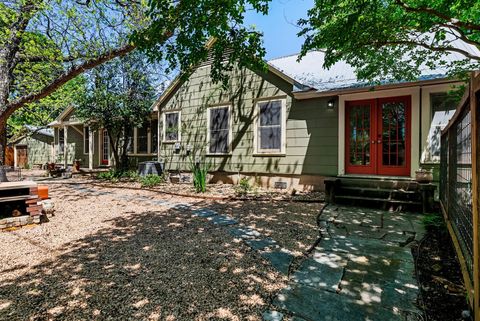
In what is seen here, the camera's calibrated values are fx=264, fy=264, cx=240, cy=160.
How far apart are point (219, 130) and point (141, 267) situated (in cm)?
612

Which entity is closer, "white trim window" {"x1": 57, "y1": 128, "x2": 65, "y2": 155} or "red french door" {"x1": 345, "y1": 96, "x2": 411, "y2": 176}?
"red french door" {"x1": 345, "y1": 96, "x2": 411, "y2": 176}

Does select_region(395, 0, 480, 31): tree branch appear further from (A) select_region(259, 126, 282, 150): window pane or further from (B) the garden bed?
(A) select_region(259, 126, 282, 150): window pane

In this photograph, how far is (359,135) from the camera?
6.33 m

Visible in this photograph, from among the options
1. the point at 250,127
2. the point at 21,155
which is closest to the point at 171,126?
the point at 250,127

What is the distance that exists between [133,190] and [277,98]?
→ 4910 millimetres

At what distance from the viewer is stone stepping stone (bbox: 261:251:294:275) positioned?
268cm

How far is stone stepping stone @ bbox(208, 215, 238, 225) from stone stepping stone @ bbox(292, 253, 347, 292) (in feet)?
5.36

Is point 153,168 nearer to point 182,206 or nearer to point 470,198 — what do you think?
point 182,206

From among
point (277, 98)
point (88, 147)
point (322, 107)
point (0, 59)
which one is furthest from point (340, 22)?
point (88, 147)

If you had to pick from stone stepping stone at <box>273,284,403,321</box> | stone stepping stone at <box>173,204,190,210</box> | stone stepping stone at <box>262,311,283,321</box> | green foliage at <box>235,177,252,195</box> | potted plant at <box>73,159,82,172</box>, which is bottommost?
stone stepping stone at <box>262,311,283,321</box>

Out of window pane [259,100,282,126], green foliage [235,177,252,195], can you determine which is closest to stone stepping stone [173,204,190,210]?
green foliage [235,177,252,195]

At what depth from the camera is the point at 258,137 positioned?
25.1 ft

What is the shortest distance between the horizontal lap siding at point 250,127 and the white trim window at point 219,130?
0.18 meters

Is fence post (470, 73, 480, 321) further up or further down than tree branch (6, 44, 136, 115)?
further down
